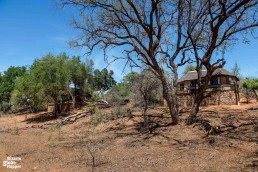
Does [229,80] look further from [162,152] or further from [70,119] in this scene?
[162,152]

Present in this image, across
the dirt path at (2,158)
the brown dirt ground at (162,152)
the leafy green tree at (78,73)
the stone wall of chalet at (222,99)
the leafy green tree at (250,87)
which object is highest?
the leafy green tree at (78,73)

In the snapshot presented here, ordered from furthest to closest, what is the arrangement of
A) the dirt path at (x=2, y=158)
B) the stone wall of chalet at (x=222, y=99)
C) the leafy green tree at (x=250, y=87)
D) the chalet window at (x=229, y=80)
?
1. the chalet window at (x=229, y=80)
2. the leafy green tree at (x=250, y=87)
3. the stone wall of chalet at (x=222, y=99)
4. the dirt path at (x=2, y=158)

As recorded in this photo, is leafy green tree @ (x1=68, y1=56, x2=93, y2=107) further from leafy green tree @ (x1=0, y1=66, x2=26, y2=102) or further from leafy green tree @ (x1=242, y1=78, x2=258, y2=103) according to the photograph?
leafy green tree @ (x1=0, y1=66, x2=26, y2=102)

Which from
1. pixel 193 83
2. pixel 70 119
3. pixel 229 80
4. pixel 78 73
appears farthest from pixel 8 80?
pixel 229 80

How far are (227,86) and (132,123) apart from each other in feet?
38.6

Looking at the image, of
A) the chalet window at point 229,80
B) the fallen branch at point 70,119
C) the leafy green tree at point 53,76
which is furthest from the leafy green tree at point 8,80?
the chalet window at point 229,80

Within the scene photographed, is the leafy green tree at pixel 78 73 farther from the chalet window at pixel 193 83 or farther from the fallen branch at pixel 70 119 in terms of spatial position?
the chalet window at pixel 193 83

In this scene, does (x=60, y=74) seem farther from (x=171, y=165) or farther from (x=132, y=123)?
(x=171, y=165)

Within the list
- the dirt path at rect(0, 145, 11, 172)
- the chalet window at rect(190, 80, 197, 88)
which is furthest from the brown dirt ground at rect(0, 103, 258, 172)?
the chalet window at rect(190, 80, 197, 88)

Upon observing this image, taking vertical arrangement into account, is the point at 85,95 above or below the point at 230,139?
above

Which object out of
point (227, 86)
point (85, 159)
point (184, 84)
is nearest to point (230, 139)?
point (85, 159)

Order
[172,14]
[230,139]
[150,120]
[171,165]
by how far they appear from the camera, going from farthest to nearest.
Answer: [150,120] < [172,14] < [230,139] < [171,165]

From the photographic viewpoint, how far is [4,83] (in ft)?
153

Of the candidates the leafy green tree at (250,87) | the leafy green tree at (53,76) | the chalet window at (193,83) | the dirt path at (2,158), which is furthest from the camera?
the chalet window at (193,83)
